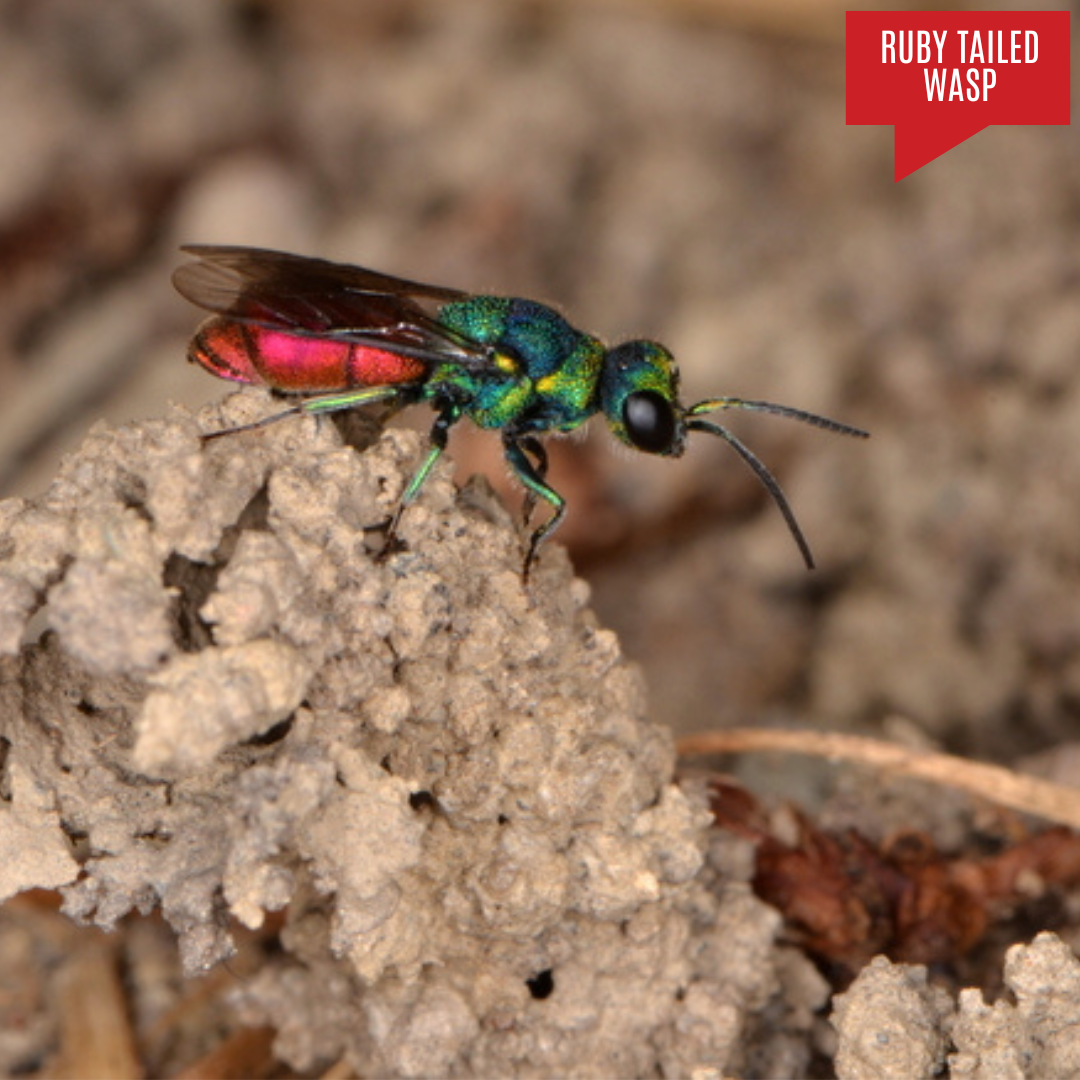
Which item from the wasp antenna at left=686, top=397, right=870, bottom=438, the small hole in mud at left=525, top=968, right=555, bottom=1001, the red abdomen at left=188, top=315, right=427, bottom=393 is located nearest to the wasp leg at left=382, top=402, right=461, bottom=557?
the red abdomen at left=188, top=315, right=427, bottom=393

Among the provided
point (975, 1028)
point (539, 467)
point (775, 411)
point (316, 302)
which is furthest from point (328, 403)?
point (975, 1028)

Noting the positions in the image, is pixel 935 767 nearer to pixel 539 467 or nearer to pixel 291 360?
pixel 539 467

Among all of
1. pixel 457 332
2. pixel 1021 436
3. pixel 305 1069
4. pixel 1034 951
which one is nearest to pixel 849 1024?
pixel 1034 951

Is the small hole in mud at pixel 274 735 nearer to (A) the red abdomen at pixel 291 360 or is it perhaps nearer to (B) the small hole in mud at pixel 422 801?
(B) the small hole in mud at pixel 422 801

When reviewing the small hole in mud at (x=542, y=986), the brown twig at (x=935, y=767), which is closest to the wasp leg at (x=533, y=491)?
the brown twig at (x=935, y=767)

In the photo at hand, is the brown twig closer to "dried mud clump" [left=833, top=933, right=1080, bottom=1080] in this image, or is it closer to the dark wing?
"dried mud clump" [left=833, top=933, right=1080, bottom=1080]
